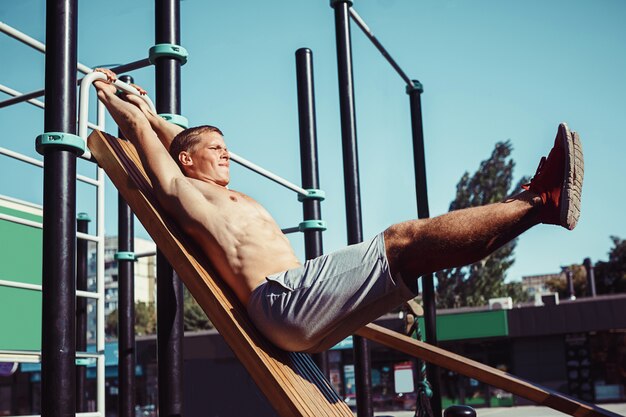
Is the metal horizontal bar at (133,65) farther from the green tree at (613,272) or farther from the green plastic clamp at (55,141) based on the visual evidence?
the green tree at (613,272)

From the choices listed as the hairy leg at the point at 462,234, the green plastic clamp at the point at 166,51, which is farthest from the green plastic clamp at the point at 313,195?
the hairy leg at the point at 462,234

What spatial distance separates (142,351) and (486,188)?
16280 mm

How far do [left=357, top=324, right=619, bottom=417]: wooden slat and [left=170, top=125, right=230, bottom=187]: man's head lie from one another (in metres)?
1.02

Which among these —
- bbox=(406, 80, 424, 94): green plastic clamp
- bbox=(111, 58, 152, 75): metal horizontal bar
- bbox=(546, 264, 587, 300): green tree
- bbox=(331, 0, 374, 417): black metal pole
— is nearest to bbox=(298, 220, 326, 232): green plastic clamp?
bbox=(331, 0, 374, 417): black metal pole

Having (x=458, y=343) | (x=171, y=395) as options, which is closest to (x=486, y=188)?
(x=458, y=343)

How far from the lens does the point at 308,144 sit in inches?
192

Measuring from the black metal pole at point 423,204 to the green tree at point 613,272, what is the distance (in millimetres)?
25440

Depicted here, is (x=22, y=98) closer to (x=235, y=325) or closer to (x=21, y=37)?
(x=21, y=37)

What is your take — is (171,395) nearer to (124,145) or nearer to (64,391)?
(64,391)

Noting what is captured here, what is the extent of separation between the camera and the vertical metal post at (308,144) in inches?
188

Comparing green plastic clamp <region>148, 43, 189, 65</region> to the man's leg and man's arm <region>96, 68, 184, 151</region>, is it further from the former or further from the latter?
the man's leg

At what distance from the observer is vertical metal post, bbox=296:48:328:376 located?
477 cm

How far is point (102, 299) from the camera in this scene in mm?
5262

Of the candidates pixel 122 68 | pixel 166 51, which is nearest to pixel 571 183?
pixel 166 51
